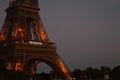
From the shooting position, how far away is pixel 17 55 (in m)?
55.1

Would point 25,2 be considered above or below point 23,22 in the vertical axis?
above

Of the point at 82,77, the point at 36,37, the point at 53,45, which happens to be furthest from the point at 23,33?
the point at 82,77

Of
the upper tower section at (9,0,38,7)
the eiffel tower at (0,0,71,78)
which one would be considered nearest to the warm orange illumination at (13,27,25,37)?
the eiffel tower at (0,0,71,78)

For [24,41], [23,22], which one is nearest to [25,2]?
[23,22]

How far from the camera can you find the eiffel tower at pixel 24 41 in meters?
55.8

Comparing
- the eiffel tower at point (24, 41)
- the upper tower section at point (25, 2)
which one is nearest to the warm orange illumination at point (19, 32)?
the eiffel tower at point (24, 41)

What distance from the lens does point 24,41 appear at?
57.8 m

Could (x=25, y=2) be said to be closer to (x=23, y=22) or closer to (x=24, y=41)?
(x=23, y=22)

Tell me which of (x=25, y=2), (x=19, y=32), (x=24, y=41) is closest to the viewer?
(x=24, y=41)

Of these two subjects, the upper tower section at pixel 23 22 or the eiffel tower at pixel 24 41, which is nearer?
the eiffel tower at pixel 24 41

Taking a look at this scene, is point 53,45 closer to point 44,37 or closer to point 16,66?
point 44,37

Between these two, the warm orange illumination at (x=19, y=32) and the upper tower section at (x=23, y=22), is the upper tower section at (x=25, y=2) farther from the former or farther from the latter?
the warm orange illumination at (x=19, y=32)

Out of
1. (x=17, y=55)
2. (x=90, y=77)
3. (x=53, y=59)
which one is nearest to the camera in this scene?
(x=17, y=55)

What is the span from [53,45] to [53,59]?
3.16 metres
